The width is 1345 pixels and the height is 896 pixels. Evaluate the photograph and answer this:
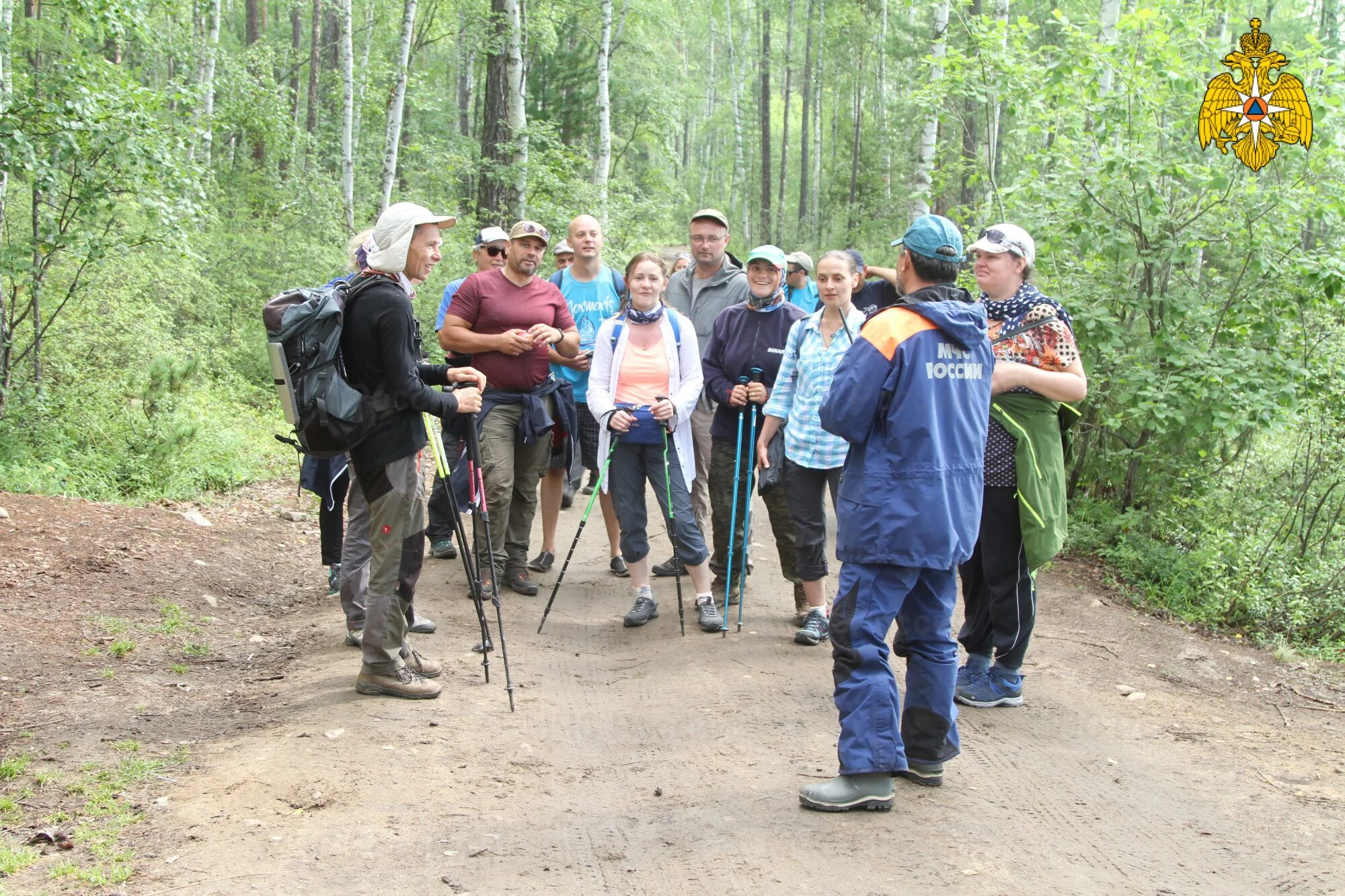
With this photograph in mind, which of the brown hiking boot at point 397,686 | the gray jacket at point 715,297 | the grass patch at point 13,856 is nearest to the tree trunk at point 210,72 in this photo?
the gray jacket at point 715,297

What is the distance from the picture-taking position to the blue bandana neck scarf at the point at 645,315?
6473mm

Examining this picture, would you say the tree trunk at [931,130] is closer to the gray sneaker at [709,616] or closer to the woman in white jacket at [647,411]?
the woman in white jacket at [647,411]

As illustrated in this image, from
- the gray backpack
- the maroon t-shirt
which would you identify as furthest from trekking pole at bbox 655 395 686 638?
the gray backpack

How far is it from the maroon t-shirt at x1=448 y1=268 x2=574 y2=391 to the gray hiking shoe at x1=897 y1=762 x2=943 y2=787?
3.68 m

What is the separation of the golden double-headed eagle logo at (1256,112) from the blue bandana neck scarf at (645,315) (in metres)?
4.59

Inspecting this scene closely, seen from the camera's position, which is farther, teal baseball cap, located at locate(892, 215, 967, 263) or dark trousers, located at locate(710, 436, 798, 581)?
dark trousers, located at locate(710, 436, 798, 581)

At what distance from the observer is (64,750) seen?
4.43 metres

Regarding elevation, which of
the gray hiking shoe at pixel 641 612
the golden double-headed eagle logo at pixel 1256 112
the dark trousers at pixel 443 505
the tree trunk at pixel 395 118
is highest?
the tree trunk at pixel 395 118

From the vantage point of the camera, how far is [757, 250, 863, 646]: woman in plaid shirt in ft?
19.4

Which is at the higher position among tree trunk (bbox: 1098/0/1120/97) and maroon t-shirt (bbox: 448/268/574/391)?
tree trunk (bbox: 1098/0/1120/97)

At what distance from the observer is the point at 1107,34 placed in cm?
1329

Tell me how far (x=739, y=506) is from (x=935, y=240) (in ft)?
10.2

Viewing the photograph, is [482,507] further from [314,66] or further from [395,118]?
[314,66]

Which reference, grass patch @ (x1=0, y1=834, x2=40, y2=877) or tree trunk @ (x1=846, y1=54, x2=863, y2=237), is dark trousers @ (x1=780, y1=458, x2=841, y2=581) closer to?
grass patch @ (x1=0, y1=834, x2=40, y2=877)
